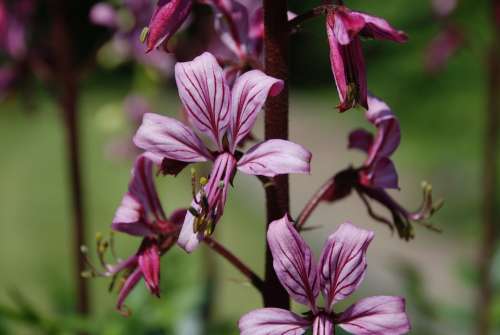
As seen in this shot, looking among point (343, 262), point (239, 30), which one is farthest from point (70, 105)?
point (343, 262)

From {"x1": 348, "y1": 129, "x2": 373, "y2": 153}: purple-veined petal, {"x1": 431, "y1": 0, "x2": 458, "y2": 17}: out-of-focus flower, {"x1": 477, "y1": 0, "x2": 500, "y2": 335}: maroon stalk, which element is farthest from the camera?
{"x1": 431, "y1": 0, "x2": 458, "y2": 17}: out-of-focus flower

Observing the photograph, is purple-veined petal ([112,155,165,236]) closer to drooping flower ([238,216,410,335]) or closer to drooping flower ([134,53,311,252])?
drooping flower ([134,53,311,252])

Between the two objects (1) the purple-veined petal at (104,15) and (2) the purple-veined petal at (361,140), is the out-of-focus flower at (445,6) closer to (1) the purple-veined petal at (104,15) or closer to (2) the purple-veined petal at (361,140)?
(1) the purple-veined petal at (104,15)

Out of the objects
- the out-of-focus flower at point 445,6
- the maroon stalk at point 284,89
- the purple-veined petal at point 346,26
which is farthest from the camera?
the out-of-focus flower at point 445,6

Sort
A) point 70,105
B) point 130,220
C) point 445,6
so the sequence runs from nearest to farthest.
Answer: point 130,220 < point 70,105 < point 445,6

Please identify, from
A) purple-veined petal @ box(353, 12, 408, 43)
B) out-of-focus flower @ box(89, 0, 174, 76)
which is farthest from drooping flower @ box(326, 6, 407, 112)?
out-of-focus flower @ box(89, 0, 174, 76)

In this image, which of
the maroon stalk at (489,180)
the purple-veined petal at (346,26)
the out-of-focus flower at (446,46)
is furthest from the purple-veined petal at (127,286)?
the out-of-focus flower at (446,46)

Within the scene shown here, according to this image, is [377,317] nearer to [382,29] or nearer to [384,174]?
[384,174]
